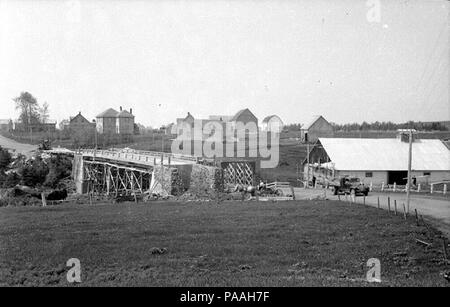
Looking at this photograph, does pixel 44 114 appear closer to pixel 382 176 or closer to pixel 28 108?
pixel 28 108

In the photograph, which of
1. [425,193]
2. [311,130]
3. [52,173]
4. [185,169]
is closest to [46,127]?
[52,173]

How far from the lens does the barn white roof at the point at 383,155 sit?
36.8 m

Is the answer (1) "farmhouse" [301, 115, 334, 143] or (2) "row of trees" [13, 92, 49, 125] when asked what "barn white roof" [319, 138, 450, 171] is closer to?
(1) "farmhouse" [301, 115, 334, 143]

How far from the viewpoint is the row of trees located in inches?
3509

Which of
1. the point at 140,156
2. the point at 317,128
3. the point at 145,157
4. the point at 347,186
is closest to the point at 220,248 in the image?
the point at 347,186

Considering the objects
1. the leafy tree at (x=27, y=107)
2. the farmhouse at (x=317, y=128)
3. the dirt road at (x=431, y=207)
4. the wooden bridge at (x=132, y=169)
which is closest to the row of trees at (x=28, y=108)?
the leafy tree at (x=27, y=107)

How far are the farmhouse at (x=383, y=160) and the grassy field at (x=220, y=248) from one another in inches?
655

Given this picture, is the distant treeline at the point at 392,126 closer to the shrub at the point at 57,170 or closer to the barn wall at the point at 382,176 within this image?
the barn wall at the point at 382,176

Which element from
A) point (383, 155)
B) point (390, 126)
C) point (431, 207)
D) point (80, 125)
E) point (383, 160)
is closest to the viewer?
point (431, 207)

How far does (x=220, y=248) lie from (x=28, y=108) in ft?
295

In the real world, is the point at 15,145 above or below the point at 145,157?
above

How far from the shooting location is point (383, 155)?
38281 mm
